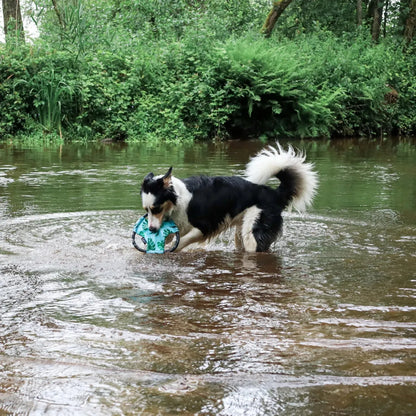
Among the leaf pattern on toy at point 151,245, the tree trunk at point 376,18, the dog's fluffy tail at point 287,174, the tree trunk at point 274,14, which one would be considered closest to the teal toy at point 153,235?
the leaf pattern on toy at point 151,245

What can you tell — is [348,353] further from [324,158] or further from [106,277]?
[324,158]

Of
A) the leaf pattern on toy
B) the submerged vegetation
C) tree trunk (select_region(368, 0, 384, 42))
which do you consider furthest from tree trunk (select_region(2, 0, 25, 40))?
tree trunk (select_region(368, 0, 384, 42))

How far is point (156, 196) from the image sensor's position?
233 inches

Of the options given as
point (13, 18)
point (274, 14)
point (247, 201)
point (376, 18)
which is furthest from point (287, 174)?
point (376, 18)

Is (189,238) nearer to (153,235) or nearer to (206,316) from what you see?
(153,235)

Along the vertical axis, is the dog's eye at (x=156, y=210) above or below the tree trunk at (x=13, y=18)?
below

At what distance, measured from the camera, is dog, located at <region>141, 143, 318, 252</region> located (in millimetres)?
6367

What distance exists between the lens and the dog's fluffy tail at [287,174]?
6.44 m

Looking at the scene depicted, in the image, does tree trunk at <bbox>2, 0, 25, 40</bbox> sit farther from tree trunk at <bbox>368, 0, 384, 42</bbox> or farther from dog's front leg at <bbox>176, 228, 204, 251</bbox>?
tree trunk at <bbox>368, 0, 384, 42</bbox>

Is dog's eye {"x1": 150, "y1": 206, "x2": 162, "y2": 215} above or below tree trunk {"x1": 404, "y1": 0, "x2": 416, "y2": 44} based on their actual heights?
below

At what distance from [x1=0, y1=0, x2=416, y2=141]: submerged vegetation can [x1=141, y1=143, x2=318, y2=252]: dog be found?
12093mm

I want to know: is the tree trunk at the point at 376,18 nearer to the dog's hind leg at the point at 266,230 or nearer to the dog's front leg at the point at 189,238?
the dog's hind leg at the point at 266,230

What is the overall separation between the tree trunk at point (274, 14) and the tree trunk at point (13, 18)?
10228 millimetres

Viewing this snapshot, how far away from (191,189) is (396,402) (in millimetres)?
3913
